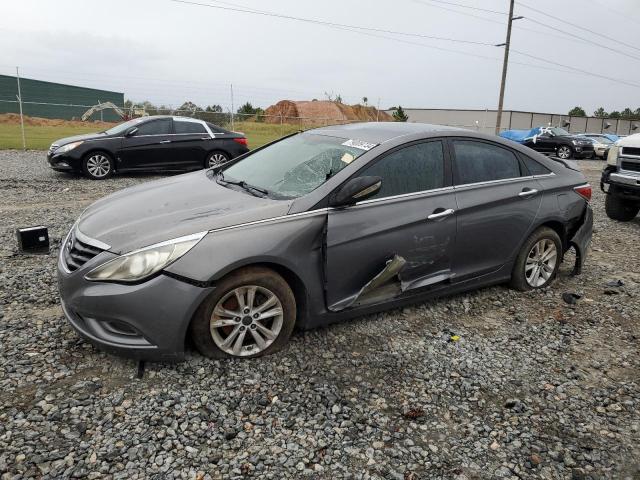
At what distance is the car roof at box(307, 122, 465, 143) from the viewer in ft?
13.2

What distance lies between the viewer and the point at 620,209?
340 inches

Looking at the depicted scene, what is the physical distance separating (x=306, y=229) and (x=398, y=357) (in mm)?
1123

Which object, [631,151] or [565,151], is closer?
[631,151]

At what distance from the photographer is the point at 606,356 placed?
12.4ft

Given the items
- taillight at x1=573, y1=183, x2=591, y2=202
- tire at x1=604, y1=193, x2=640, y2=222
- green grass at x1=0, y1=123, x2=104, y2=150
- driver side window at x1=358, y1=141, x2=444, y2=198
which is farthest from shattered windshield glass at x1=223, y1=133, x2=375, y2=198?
green grass at x1=0, y1=123, x2=104, y2=150

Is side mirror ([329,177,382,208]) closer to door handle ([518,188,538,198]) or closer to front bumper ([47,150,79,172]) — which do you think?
door handle ([518,188,538,198])

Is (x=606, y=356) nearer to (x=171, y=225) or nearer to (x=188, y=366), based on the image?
(x=188, y=366)

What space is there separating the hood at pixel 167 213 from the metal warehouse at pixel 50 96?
1445 inches

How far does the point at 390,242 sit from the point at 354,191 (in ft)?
1.67

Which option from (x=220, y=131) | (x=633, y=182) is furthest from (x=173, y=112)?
(x=633, y=182)

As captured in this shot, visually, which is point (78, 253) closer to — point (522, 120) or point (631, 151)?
point (631, 151)

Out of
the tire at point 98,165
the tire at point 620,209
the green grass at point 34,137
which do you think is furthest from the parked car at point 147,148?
the tire at point 620,209

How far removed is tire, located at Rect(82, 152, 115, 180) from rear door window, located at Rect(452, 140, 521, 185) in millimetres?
8943

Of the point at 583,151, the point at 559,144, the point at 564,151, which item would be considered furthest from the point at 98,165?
the point at 583,151
